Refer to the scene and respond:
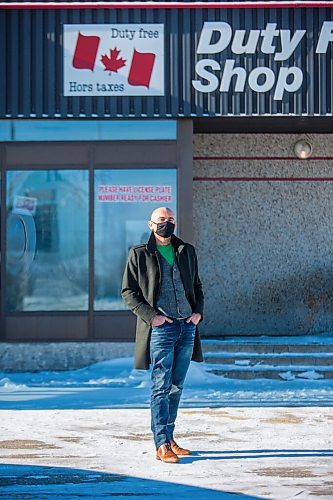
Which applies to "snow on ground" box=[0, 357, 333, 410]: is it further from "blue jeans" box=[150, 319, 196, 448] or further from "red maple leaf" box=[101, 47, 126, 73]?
"red maple leaf" box=[101, 47, 126, 73]

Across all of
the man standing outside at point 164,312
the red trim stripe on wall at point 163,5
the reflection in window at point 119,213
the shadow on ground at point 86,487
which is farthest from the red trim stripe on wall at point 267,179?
the shadow on ground at point 86,487

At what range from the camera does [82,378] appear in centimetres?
1158

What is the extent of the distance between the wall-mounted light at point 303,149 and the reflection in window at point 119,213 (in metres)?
2.70

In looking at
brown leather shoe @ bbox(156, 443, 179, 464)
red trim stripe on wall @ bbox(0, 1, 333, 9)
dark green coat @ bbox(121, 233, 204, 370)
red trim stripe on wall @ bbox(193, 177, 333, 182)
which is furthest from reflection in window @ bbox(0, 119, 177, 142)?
brown leather shoe @ bbox(156, 443, 179, 464)

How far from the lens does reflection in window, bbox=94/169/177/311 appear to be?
12.3 metres

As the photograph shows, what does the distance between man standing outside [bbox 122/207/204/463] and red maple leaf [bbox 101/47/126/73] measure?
16.9ft

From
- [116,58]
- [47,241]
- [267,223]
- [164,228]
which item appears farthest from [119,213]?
[164,228]

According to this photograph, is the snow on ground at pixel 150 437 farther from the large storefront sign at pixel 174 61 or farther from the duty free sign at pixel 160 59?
the duty free sign at pixel 160 59

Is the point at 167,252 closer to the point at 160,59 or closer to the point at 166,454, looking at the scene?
the point at 166,454

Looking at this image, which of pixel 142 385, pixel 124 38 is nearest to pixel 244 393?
pixel 142 385

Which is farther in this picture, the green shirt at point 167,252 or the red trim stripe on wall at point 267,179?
the red trim stripe on wall at point 267,179

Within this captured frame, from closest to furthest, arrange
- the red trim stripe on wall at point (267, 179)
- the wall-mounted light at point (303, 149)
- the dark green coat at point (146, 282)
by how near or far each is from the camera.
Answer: the dark green coat at point (146, 282) < the wall-mounted light at point (303, 149) < the red trim stripe on wall at point (267, 179)

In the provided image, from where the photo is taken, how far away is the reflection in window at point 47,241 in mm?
12320

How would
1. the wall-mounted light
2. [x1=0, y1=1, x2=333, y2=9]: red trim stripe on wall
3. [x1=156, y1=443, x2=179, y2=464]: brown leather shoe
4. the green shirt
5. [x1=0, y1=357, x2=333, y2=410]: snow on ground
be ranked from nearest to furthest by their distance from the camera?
[x1=156, y1=443, x2=179, y2=464]: brown leather shoe, the green shirt, [x1=0, y1=357, x2=333, y2=410]: snow on ground, [x1=0, y1=1, x2=333, y2=9]: red trim stripe on wall, the wall-mounted light
